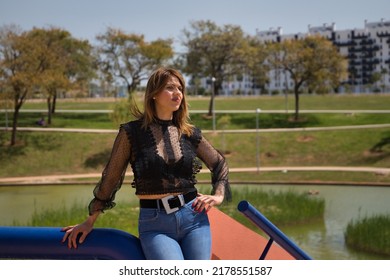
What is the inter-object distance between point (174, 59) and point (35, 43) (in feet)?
18.0

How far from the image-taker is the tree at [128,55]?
2219cm

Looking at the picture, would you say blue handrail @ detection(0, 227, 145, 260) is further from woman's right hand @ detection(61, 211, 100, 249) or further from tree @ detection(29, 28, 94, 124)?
tree @ detection(29, 28, 94, 124)

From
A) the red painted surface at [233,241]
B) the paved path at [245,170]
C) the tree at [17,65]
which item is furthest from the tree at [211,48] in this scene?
the red painted surface at [233,241]

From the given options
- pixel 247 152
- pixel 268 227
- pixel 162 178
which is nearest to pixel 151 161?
pixel 162 178

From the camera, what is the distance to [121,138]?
76.5 inches

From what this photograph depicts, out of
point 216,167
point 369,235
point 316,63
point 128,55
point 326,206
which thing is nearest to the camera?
point 216,167

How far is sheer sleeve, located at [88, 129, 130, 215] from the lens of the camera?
195 centimetres

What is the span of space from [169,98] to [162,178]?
0.75 feet

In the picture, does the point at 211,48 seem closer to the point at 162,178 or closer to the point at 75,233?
the point at 162,178

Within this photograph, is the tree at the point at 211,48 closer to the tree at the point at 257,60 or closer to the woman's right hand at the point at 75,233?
the tree at the point at 257,60

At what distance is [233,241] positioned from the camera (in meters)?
2.26
